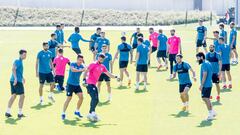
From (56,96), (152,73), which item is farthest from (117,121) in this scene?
(152,73)

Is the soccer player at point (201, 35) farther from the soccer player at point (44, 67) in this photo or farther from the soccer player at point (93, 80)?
the soccer player at point (93, 80)

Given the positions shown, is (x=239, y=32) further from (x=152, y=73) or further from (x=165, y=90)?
(x=165, y=90)

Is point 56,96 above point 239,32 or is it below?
below

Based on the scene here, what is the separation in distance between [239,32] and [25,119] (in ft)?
96.2

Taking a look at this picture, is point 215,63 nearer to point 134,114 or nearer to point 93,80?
point 134,114

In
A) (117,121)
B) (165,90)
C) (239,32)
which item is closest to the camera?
(117,121)

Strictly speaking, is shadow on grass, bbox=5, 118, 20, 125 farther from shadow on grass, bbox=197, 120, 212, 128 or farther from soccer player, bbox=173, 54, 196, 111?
shadow on grass, bbox=197, 120, 212, 128

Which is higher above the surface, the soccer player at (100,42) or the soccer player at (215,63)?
the soccer player at (100,42)

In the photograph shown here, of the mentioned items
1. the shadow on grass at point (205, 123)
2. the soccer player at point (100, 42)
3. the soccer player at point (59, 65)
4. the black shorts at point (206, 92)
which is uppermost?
the soccer player at point (100, 42)

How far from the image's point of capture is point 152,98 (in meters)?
24.9

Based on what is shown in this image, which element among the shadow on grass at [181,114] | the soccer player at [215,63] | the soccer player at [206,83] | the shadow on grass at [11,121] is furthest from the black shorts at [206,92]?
the shadow on grass at [11,121]

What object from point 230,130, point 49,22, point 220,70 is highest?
point 49,22

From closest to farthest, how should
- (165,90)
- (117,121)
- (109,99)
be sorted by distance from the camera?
(117,121) → (109,99) → (165,90)

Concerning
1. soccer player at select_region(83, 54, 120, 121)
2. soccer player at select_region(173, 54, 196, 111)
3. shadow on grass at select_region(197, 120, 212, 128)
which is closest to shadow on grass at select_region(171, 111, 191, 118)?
soccer player at select_region(173, 54, 196, 111)
